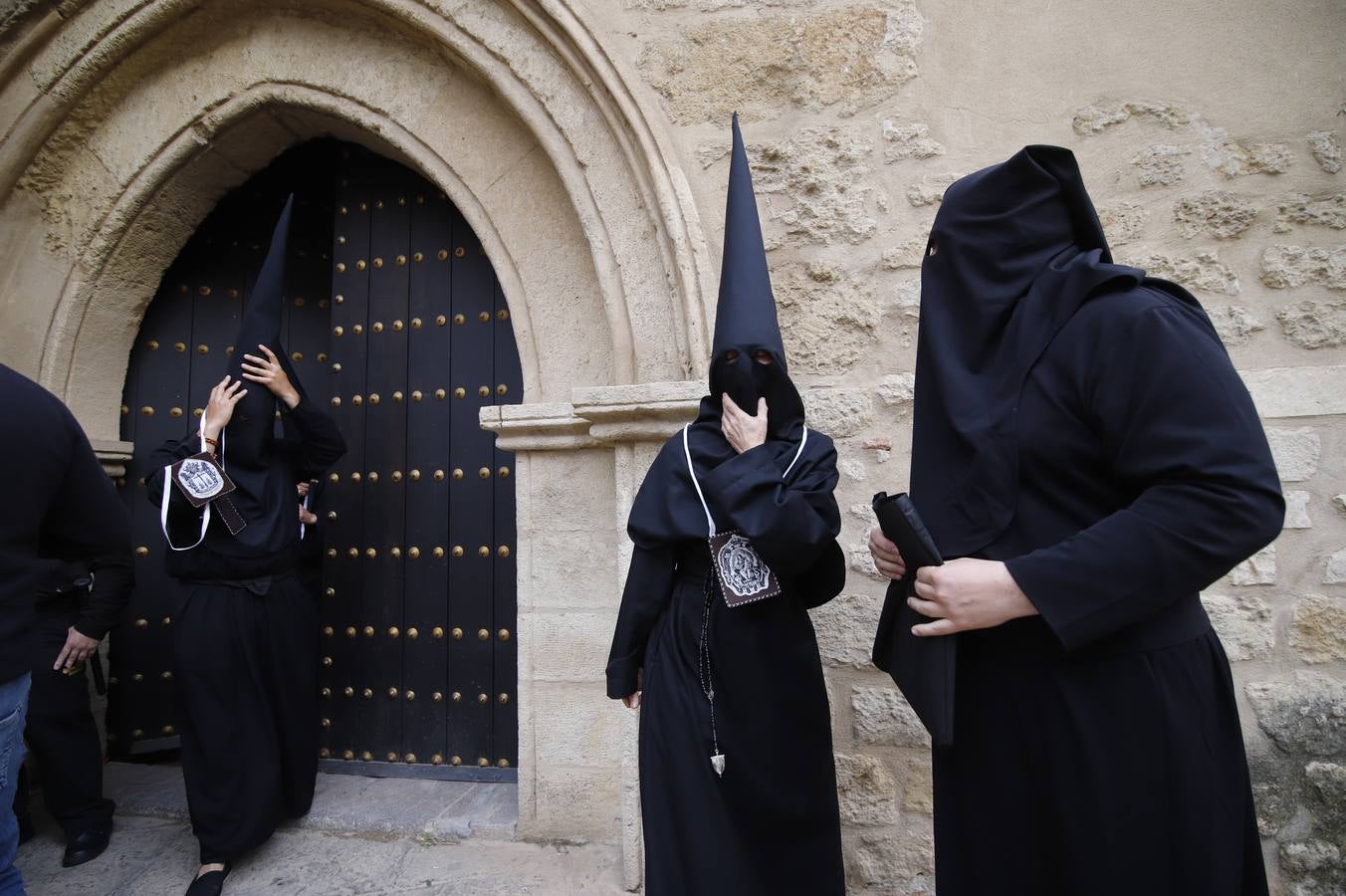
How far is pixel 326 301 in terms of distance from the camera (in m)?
3.97

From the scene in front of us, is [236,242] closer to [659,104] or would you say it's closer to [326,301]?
[326,301]

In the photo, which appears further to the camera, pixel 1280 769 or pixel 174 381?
pixel 174 381

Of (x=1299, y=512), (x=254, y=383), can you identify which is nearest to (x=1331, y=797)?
(x=1299, y=512)

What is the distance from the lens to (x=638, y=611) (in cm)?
208

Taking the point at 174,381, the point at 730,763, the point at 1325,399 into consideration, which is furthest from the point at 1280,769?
the point at 174,381

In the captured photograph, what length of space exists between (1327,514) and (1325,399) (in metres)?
0.35

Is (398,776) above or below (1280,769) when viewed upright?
below

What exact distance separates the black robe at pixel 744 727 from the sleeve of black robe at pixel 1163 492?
0.76m

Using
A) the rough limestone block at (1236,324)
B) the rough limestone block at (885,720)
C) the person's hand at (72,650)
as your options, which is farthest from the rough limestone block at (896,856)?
the person's hand at (72,650)

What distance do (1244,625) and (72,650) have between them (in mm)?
4315

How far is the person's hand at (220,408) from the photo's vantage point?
2828mm

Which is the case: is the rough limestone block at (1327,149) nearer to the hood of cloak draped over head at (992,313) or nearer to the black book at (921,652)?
the hood of cloak draped over head at (992,313)

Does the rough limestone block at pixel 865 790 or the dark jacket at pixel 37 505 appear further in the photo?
the rough limestone block at pixel 865 790

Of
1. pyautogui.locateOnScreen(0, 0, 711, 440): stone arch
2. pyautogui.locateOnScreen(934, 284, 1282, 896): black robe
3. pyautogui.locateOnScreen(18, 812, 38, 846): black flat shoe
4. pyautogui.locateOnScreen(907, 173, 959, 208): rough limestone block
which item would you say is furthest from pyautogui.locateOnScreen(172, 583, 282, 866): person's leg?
pyautogui.locateOnScreen(907, 173, 959, 208): rough limestone block
